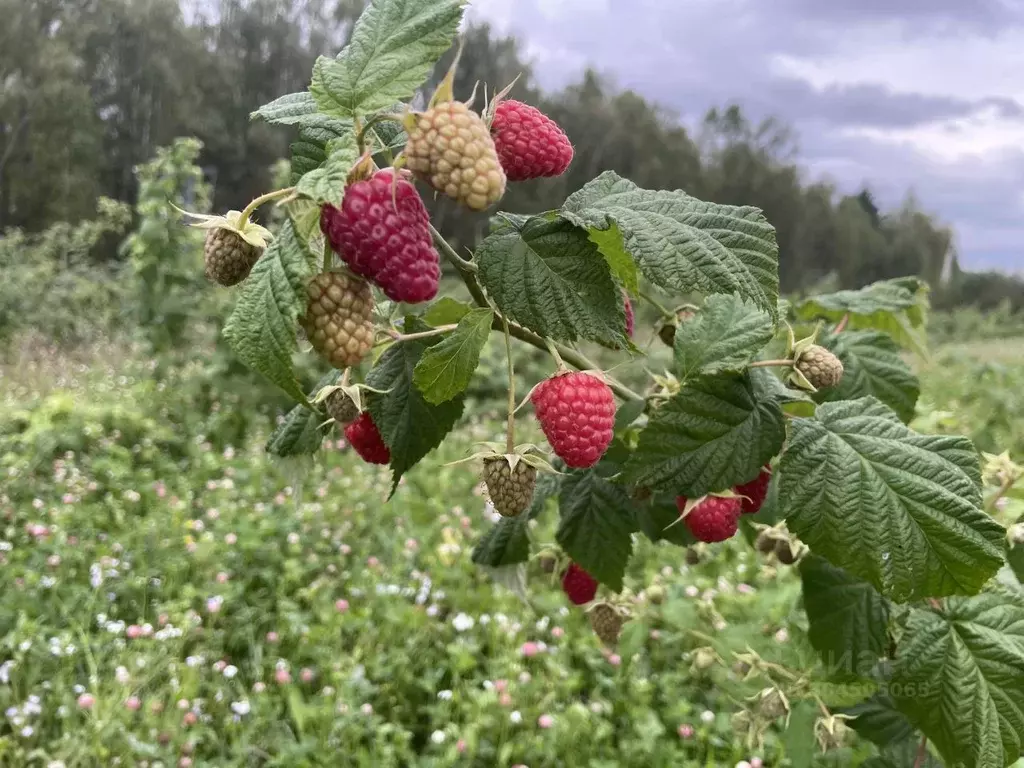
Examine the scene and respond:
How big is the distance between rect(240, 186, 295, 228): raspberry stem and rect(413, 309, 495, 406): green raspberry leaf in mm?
162

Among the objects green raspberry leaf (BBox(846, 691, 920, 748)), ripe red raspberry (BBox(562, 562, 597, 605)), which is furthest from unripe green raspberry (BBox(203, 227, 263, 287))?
green raspberry leaf (BBox(846, 691, 920, 748))

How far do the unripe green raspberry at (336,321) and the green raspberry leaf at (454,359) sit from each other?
11cm

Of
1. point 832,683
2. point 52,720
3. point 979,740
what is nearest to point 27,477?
point 52,720

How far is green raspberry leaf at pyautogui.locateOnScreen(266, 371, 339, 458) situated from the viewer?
79 cm

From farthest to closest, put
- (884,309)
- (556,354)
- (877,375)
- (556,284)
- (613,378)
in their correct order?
(884,309) < (877,375) < (613,378) < (556,354) < (556,284)

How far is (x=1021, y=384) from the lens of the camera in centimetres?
491

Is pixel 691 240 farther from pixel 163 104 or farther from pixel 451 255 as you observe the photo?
pixel 163 104

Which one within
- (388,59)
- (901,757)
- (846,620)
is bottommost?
(901,757)

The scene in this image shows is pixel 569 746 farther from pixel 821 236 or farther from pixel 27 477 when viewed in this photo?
pixel 821 236

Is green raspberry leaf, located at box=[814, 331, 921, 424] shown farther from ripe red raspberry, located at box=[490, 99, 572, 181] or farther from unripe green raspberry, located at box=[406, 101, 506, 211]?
unripe green raspberry, located at box=[406, 101, 506, 211]

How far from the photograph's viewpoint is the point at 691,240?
0.56 meters

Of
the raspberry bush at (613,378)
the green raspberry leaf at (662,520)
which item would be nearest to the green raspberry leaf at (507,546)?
the raspberry bush at (613,378)

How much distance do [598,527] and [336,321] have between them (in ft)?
1.57

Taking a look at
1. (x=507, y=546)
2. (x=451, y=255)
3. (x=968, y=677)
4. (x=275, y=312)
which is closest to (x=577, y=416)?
(x=451, y=255)
